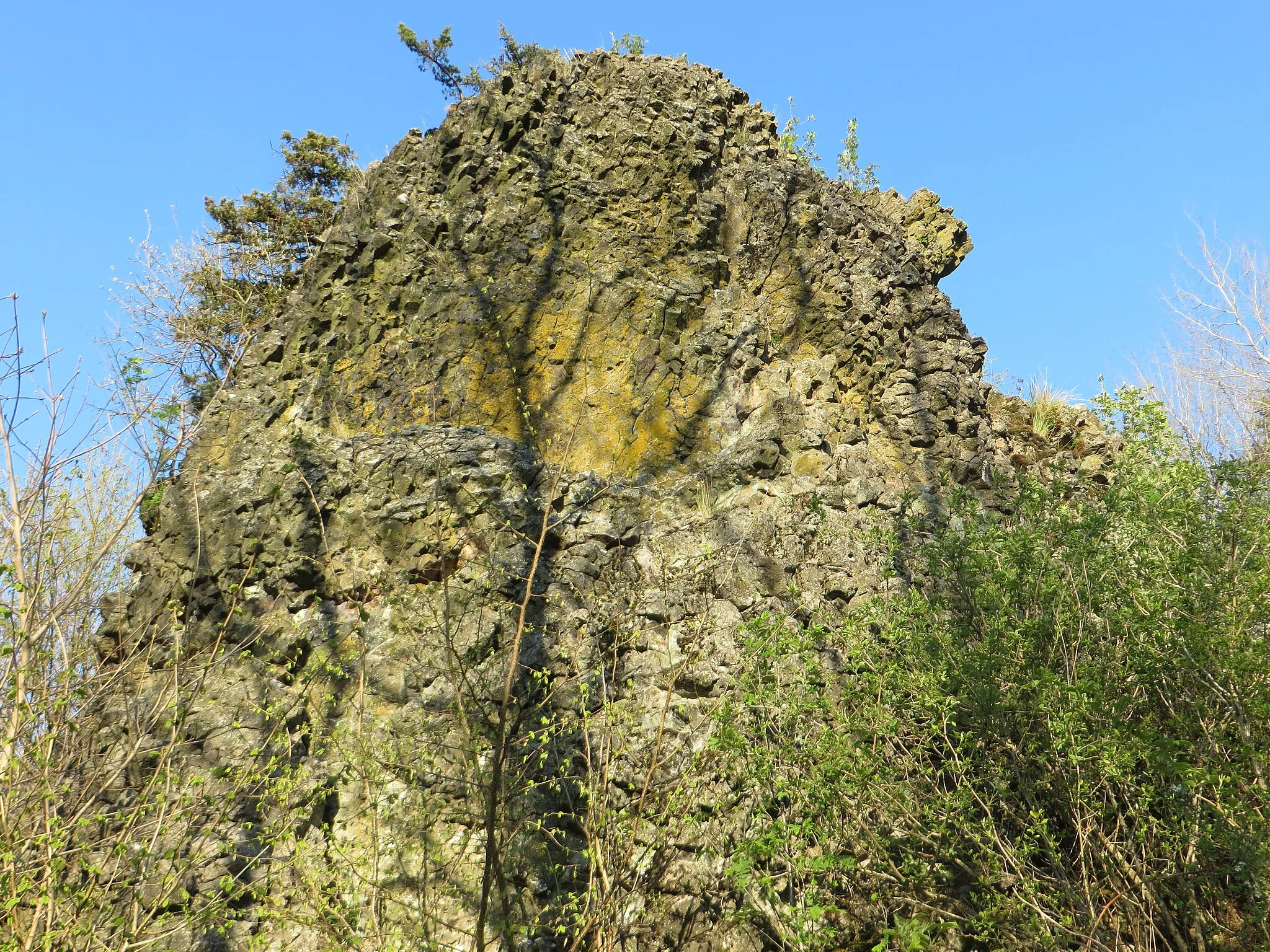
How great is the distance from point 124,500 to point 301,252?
641 centimetres

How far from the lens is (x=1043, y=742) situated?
521 centimetres

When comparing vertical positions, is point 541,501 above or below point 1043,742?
above

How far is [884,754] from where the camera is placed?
5.43 meters

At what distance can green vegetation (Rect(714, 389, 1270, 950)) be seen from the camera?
Answer: 4.69 m

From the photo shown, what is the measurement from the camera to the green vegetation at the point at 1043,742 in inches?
185

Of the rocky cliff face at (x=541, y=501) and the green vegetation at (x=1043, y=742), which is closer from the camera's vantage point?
the green vegetation at (x=1043, y=742)

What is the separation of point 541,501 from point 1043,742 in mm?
4805

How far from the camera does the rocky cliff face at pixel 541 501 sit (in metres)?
5.96

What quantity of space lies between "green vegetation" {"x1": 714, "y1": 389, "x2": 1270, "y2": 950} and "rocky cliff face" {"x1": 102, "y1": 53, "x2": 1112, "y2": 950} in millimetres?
659

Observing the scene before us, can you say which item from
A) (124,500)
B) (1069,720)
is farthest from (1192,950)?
(124,500)

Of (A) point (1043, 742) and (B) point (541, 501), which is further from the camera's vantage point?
(B) point (541, 501)

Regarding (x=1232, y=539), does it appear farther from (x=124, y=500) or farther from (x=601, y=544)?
(x=124, y=500)

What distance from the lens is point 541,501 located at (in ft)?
27.7

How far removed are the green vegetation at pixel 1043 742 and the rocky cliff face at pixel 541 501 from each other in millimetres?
659
